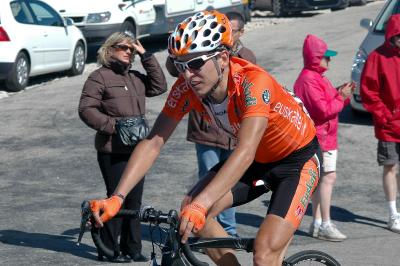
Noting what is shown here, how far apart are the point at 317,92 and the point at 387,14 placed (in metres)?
6.02

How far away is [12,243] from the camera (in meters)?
9.05

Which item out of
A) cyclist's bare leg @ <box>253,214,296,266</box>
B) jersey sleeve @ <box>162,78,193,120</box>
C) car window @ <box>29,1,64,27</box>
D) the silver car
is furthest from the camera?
car window @ <box>29,1,64,27</box>

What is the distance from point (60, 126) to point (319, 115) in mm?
5896

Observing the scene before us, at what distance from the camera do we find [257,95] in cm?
544

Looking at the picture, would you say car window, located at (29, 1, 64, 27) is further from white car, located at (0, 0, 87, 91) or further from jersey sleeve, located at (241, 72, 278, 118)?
jersey sleeve, located at (241, 72, 278, 118)

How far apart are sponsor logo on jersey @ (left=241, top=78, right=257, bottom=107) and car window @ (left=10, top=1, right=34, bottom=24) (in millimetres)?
12070

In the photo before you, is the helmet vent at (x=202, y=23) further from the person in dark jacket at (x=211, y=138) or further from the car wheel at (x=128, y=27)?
the car wheel at (x=128, y=27)

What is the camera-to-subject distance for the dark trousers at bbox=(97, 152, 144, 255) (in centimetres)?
855

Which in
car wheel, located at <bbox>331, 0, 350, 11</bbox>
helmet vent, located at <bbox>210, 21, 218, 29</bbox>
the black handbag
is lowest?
car wheel, located at <bbox>331, 0, 350, 11</bbox>

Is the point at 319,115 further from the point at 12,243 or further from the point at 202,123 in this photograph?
the point at 12,243

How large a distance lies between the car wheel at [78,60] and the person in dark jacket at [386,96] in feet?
32.3

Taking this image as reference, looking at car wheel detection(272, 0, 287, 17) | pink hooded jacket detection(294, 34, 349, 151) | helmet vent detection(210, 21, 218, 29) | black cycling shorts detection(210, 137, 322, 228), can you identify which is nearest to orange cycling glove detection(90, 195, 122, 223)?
black cycling shorts detection(210, 137, 322, 228)

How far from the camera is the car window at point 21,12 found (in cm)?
1717

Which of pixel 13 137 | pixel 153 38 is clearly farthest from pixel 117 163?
pixel 153 38
